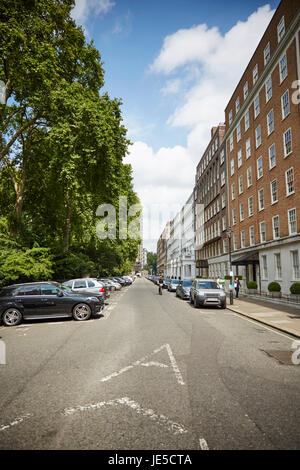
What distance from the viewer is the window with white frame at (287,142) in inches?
857

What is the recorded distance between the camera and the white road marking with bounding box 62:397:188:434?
3326mm

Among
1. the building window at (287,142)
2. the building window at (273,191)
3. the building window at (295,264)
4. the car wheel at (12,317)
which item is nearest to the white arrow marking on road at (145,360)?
the car wheel at (12,317)

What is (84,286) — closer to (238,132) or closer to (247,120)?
(247,120)

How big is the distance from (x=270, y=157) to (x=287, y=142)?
286 centimetres

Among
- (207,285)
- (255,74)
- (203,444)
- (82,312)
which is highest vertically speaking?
(255,74)

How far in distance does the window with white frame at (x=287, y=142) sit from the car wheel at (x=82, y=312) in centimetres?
1926

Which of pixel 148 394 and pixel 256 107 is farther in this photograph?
pixel 256 107

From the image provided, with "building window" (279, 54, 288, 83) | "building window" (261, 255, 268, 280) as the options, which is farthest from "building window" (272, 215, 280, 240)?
"building window" (279, 54, 288, 83)

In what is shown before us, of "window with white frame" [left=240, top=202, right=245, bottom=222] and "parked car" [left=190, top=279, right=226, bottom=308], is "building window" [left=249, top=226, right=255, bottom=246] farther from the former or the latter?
"parked car" [left=190, top=279, right=226, bottom=308]

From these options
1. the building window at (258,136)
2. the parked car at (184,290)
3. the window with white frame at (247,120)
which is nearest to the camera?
the parked car at (184,290)

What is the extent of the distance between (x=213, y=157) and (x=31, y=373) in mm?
45963

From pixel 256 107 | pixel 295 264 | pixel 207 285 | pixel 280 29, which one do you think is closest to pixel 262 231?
pixel 295 264

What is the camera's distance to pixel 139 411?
3.74 metres

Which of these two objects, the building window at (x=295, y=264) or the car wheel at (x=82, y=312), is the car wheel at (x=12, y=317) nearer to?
the car wheel at (x=82, y=312)
